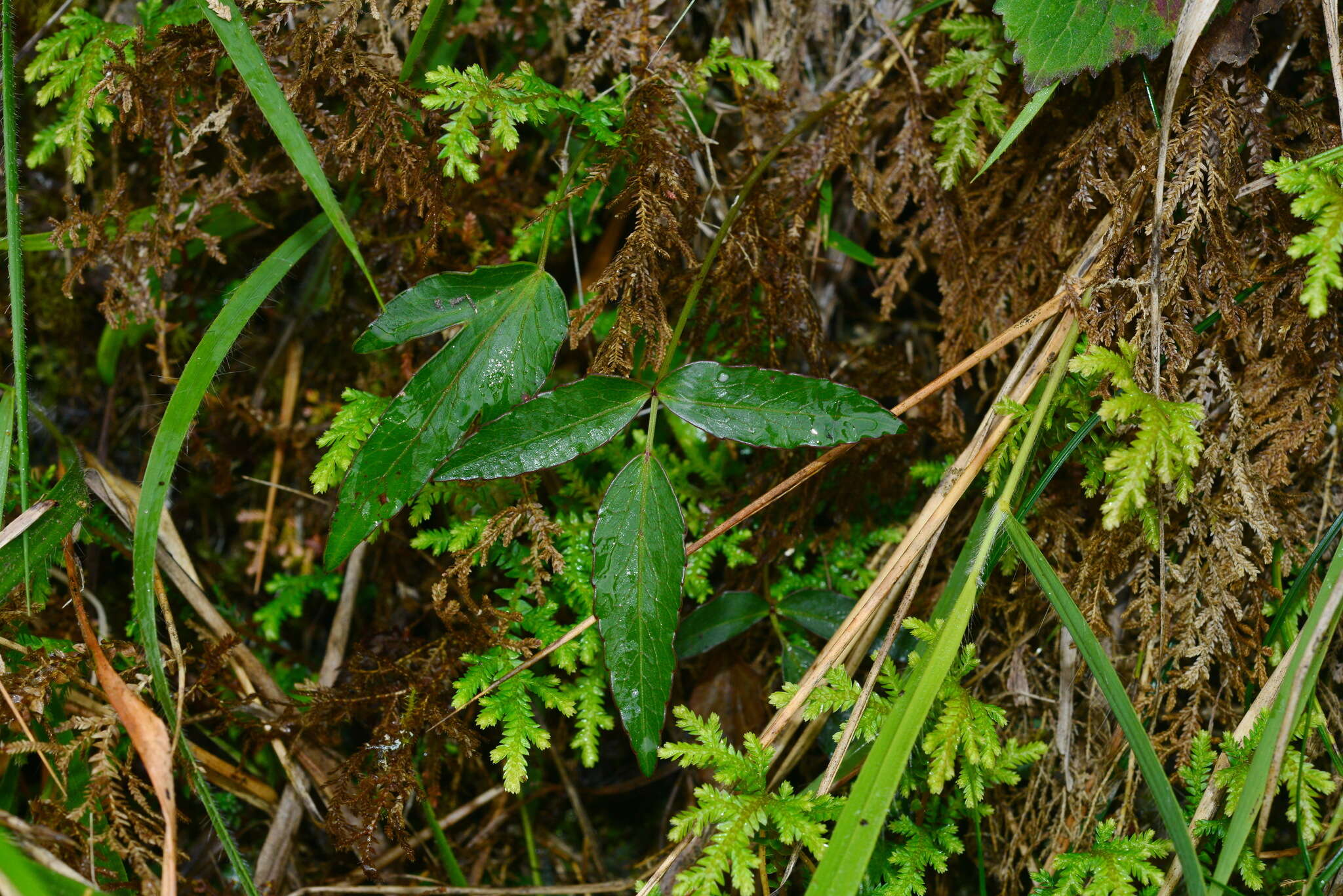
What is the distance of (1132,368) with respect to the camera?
4.54 ft

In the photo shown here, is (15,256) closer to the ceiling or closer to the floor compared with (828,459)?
Answer: closer to the ceiling

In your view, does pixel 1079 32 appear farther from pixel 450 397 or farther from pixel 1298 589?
pixel 450 397

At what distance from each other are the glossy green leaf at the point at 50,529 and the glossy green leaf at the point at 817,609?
1.30m

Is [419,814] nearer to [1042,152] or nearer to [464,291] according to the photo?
[464,291]

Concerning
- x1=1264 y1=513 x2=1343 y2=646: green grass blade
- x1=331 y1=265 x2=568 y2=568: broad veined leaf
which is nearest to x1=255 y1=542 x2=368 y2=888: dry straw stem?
x1=331 y1=265 x2=568 y2=568: broad veined leaf

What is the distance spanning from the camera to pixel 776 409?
4.27ft

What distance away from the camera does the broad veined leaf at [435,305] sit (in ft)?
4.20

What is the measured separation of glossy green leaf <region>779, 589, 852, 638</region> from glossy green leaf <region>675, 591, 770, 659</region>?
0.16 feet

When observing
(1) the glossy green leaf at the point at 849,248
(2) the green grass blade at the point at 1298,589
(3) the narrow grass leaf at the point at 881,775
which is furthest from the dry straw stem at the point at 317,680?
(2) the green grass blade at the point at 1298,589

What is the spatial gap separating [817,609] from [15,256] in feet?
4.99

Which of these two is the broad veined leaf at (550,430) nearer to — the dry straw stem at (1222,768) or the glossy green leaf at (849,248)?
the glossy green leaf at (849,248)

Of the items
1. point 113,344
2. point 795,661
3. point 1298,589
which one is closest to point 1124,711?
point 1298,589

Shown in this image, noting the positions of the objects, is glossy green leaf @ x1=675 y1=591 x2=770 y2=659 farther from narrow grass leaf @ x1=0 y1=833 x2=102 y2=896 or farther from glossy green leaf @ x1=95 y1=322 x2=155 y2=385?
glossy green leaf @ x1=95 y1=322 x2=155 y2=385

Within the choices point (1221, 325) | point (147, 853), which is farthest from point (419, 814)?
point (1221, 325)
